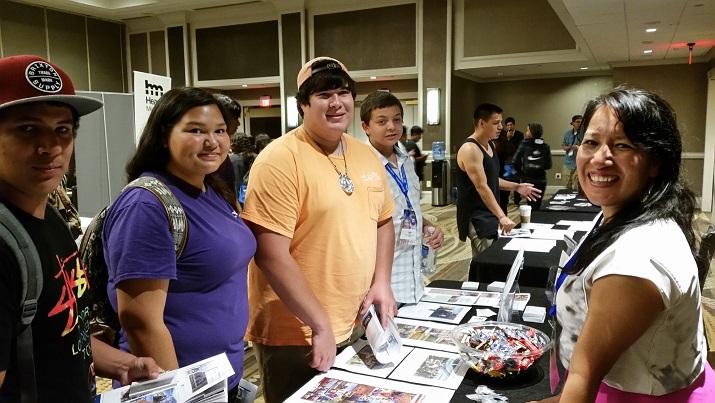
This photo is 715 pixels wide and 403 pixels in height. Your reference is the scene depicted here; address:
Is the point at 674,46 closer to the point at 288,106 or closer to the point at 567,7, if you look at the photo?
the point at 567,7

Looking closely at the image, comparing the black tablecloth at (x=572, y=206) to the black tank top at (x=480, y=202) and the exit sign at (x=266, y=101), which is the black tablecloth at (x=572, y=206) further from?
the exit sign at (x=266, y=101)

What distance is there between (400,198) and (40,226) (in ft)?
5.19

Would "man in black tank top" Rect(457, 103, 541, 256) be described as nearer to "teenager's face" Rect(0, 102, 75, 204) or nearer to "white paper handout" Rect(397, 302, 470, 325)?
"white paper handout" Rect(397, 302, 470, 325)

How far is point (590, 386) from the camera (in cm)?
98

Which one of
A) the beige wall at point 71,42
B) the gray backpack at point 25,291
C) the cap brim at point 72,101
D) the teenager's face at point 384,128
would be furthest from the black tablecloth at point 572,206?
the beige wall at point 71,42

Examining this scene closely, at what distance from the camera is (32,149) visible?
91 centimetres

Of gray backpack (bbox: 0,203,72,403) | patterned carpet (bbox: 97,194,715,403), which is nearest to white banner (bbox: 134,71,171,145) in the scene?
patterned carpet (bbox: 97,194,715,403)

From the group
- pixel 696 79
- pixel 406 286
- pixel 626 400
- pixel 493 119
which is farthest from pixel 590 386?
pixel 696 79

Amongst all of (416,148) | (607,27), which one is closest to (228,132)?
(607,27)

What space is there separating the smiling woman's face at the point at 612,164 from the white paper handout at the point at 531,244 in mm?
2075

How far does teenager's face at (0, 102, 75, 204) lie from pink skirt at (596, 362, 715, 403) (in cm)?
111

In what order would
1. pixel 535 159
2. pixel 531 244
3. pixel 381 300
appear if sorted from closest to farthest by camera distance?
pixel 381 300 < pixel 531 244 < pixel 535 159

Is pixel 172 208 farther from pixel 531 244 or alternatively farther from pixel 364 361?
pixel 531 244

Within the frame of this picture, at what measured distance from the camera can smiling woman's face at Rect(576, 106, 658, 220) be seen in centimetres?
104
